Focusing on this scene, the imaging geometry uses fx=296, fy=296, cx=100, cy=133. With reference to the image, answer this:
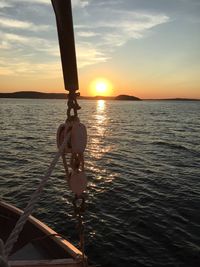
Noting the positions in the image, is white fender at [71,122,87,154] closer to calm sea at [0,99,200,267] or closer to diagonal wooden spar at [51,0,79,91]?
diagonal wooden spar at [51,0,79,91]

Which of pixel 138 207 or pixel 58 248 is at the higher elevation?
pixel 58 248

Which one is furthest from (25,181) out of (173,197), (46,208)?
(173,197)

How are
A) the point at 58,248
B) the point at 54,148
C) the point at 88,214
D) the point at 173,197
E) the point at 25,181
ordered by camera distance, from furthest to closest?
the point at 54,148, the point at 25,181, the point at 173,197, the point at 88,214, the point at 58,248

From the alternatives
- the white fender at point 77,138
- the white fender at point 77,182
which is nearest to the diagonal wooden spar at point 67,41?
the white fender at point 77,138

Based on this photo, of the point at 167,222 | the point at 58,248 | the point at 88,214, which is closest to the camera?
the point at 58,248

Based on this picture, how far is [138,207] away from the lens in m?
17.4

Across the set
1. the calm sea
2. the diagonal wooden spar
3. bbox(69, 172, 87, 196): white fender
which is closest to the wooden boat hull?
bbox(69, 172, 87, 196): white fender

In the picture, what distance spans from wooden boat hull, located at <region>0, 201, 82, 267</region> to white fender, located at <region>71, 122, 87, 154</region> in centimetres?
421

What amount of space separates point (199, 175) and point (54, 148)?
18.3m

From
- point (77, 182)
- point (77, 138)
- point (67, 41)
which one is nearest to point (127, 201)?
point (77, 182)

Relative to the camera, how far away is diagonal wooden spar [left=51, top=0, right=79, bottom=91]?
3166mm

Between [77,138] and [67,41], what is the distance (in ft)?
3.84

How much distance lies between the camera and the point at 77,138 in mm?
3732

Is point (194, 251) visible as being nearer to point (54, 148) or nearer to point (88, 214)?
point (88, 214)
